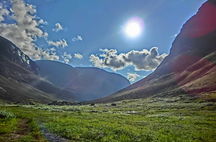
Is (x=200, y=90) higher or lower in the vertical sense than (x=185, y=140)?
higher

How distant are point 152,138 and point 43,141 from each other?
10.7 meters

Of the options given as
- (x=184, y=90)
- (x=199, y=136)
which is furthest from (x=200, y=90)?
(x=199, y=136)

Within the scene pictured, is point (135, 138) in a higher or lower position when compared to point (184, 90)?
lower

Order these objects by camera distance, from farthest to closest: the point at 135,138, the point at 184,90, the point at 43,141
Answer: the point at 184,90
the point at 135,138
the point at 43,141

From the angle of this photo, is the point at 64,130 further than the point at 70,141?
Yes

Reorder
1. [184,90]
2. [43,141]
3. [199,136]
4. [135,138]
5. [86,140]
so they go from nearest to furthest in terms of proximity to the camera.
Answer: [43,141]
[86,140]
[135,138]
[199,136]
[184,90]

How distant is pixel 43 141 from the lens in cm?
2325

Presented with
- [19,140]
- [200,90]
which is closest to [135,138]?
[19,140]

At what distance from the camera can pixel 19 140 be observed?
23.2 m

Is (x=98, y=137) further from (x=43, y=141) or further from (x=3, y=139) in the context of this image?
(x=3, y=139)

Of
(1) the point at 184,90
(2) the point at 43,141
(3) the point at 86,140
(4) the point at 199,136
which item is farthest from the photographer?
(1) the point at 184,90

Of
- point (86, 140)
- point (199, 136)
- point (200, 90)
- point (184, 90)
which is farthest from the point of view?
point (184, 90)

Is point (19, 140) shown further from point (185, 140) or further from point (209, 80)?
point (209, 80)

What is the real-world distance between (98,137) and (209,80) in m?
188
